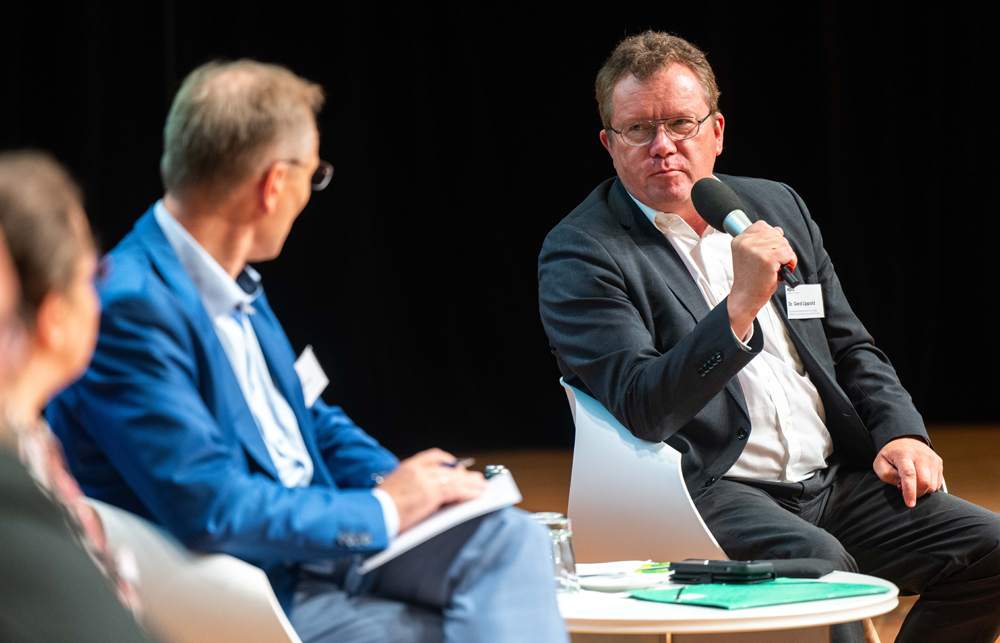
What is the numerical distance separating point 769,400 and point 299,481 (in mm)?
1136

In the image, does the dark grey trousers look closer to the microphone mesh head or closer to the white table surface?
the white table surface

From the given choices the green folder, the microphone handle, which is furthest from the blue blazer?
the microphone handle

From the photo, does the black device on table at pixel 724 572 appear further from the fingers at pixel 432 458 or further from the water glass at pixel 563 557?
the fingers at pixel 432 458

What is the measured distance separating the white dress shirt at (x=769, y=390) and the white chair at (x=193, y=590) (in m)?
1.20

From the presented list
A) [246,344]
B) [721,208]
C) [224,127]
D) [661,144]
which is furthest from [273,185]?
[661,144]

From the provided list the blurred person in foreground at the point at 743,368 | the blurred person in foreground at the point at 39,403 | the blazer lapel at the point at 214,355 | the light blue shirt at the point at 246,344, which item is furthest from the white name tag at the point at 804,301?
the blurred person in foreground at the point at 39,403

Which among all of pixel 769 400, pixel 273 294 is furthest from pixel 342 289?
pixel 769 400

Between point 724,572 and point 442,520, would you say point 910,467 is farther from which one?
point 442,520

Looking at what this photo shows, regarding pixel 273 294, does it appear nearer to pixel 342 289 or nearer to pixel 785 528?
pixel 342 289

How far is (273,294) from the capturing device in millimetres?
5371

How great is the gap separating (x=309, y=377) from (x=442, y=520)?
0.42m

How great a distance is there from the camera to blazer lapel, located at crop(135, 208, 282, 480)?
51.7 inches

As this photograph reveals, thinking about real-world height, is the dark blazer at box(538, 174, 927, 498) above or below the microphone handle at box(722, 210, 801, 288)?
below

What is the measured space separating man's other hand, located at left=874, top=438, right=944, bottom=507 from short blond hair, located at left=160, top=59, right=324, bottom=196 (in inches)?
56.6
